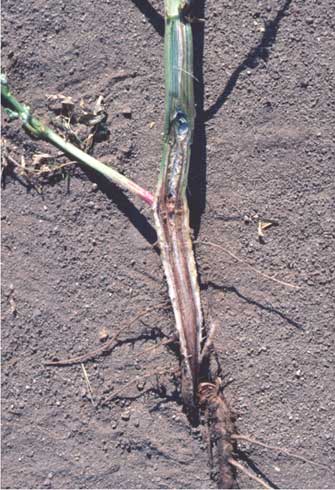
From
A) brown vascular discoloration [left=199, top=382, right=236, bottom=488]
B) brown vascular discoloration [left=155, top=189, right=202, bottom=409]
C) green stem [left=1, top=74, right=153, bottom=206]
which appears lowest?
brown vascular discoloration [left=199, top=382, right=236, bottom=488]

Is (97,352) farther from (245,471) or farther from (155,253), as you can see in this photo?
(245,471)

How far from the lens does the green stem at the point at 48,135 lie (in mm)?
1569

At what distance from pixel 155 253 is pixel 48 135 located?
410 mm

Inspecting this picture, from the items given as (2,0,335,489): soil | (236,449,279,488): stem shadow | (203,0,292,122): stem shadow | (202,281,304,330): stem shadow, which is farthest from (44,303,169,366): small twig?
(203,0,292,122): stem shadow

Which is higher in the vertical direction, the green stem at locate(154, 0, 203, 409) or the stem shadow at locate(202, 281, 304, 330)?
the green stem at locate(154, 0, 203, 409)

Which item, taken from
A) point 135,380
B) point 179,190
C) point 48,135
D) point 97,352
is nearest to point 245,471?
point 135,380

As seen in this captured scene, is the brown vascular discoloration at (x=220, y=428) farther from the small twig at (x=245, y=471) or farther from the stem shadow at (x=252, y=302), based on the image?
the stem shadow at (x=252, y=302)

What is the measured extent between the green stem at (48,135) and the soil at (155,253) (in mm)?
43

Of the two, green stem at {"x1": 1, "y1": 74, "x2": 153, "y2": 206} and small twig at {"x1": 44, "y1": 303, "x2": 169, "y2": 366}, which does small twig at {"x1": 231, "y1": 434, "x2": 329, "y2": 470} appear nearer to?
small twig at {"x1": 44, "y1": 303, "x2": 169, "y2": 366}

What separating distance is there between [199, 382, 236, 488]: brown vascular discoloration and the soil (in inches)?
1.4

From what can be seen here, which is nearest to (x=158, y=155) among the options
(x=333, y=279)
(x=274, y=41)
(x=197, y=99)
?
(x=197, y=99)

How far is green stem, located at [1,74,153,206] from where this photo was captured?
157 centimetres

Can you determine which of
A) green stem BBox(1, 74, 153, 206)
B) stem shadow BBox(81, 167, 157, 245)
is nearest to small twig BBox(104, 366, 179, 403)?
stem shadow BBox(81, 167, 157, 245)

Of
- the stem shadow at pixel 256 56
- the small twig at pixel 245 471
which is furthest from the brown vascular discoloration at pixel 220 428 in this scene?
the stem shadow at pixel 256 56
